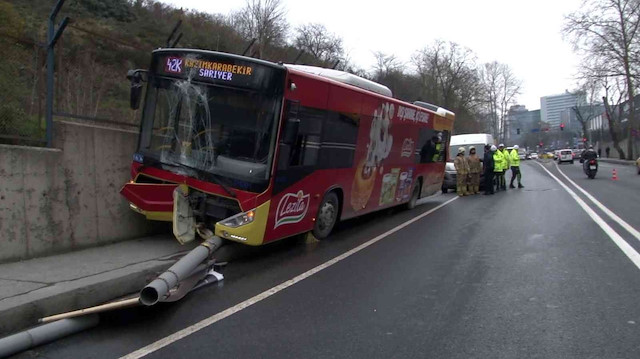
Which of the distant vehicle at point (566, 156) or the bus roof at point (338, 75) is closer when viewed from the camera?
the bus roof at point (338, 75)

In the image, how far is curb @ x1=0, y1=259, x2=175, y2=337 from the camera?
4836 mm

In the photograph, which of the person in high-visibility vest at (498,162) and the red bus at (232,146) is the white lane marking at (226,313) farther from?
the person in high-visibility vest at (498,162)

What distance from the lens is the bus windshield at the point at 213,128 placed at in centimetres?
732

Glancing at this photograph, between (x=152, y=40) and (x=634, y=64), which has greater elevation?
(x=634, y=64)

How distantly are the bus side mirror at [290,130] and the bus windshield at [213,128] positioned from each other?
0.68ft

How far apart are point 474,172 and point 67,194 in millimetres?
15178

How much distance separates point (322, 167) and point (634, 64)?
52.1 m

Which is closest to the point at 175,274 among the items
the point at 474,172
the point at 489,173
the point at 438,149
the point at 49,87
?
the point at 49,87

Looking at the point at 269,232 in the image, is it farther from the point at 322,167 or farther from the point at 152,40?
the point at 152,40

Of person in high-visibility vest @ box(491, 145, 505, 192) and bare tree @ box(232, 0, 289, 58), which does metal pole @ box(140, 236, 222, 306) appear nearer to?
person in high-visibility vest @ box(491, 145, 505, 192)

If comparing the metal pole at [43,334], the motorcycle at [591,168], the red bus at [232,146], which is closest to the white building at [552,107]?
the motorcycle at [591,168]

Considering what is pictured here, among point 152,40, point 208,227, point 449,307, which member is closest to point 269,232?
point 208,227

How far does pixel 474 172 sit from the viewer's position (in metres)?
19.3

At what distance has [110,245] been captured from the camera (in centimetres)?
800
